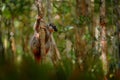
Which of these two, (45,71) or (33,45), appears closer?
(45,71)

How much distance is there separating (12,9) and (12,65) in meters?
3.94

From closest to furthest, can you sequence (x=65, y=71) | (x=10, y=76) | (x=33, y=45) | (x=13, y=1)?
1. (x=10, y=76)
2. (x=65, y=71)
3. (x=33, y=45)
4. (x=13, y=1)

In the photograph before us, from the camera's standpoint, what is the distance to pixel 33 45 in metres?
4.82

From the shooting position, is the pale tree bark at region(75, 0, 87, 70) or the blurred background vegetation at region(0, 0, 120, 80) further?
the pale tree bark at region(75, 0, 87, 70)

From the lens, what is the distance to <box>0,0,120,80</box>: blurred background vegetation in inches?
70.6

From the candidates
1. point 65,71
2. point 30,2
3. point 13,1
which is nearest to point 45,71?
point 65,71

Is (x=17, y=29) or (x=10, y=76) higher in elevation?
(x=10, y=76)

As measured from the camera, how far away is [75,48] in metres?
4.82

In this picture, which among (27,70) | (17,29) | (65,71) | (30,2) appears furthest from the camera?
(17,29)

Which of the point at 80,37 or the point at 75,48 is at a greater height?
the point at 80,37

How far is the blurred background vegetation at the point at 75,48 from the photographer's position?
1794 mm

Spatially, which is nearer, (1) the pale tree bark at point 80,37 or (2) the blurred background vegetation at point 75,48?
(2) the blurred background vegetation at point 75,48

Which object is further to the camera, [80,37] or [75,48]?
[75,48]

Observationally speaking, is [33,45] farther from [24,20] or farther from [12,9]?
[24,20]
